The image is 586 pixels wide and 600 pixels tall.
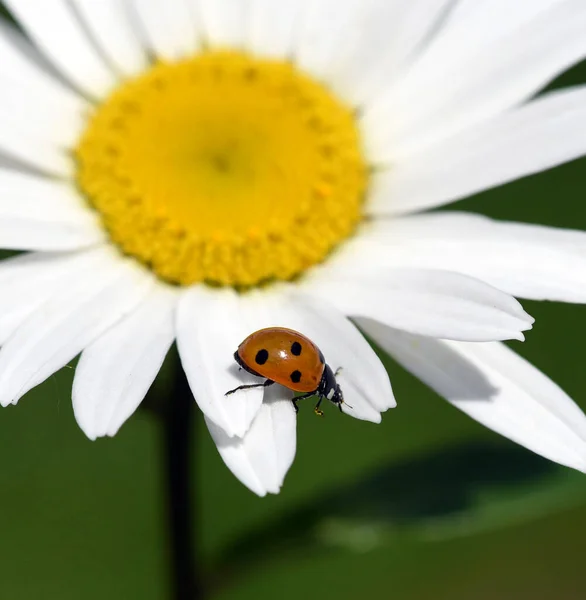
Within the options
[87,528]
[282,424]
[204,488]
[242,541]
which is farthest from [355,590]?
[282,424]

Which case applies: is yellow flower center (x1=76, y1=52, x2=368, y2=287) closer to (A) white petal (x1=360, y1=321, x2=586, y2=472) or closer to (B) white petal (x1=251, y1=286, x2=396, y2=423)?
(B) white petal (x1=251, y1=286, x2=396, y2=423)

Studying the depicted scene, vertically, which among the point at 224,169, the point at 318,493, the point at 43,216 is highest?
the point at 224,169

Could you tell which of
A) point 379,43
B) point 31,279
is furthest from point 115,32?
point 31,279

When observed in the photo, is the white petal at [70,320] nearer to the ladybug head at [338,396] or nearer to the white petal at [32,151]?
the white petal at [32,151]

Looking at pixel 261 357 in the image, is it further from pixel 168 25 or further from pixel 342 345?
pixel 168 25

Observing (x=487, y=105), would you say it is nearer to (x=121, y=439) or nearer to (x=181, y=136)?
(x=181, y=136)

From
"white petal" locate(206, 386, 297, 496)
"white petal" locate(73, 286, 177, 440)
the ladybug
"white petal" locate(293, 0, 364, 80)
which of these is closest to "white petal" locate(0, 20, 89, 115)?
"white petal" locate(293, 0, 364, 80)

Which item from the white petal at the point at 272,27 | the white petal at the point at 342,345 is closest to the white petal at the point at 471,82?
the white petal at the point at 272,27
